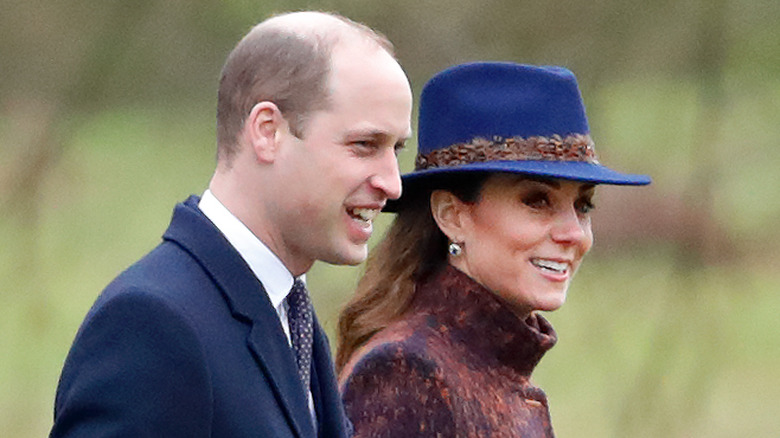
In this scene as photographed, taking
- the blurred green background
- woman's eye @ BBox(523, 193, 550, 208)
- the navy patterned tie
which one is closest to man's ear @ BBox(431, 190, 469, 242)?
woman's eye @ BBox(523, 193, 550, 208)

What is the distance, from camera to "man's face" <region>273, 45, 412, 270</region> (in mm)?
2170

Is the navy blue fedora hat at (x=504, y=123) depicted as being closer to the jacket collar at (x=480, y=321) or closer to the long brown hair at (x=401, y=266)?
the long brown hair at (x=401, y=266)

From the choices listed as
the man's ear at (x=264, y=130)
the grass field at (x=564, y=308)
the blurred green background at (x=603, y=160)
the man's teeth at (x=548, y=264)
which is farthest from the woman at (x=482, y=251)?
the blurred green background at (x=603, y=160)

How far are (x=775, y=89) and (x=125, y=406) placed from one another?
152 inches

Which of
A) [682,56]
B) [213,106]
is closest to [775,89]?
[682,56]

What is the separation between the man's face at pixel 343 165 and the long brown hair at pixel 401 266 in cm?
84

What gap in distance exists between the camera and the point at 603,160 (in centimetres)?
516

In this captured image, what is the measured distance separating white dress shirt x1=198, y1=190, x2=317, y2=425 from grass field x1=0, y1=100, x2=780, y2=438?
2058mm

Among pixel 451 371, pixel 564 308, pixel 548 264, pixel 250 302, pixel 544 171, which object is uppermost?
pixel 250 302

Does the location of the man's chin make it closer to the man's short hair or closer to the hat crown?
the man's short hair

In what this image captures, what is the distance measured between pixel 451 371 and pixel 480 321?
0.44ft

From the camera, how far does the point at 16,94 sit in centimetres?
441

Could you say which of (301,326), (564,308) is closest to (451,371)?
(301,326)

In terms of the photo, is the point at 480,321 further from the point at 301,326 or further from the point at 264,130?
the point at 264,130
